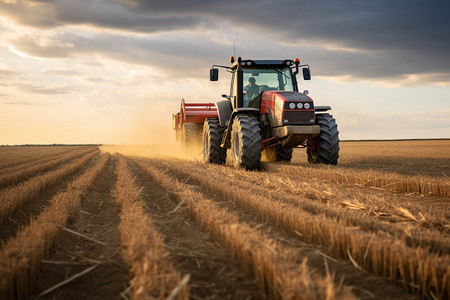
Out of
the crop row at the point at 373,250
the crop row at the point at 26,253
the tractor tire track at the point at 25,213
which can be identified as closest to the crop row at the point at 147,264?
the crop row at the point at 26,253

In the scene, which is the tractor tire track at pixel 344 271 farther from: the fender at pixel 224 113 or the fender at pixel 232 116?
the fender at pixel 224 113

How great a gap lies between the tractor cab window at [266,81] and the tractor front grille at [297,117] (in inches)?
62.0

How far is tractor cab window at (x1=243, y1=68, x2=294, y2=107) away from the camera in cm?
1079

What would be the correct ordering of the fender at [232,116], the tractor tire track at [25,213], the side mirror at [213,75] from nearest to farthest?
the tractor tire track at [25,213] → the fender at [232,116] → the side mirror at [213,75]

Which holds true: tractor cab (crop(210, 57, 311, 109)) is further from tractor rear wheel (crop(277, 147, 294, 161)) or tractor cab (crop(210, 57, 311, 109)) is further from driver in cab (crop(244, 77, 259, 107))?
tractor rear wheel (crop(277, 147, 294, 161))

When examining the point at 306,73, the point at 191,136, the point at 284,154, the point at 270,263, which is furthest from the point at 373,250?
the point at 191,136

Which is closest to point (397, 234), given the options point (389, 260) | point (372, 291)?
point (389, 260)

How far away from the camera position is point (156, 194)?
6523 millimetres

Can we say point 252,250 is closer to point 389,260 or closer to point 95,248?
point 389,260

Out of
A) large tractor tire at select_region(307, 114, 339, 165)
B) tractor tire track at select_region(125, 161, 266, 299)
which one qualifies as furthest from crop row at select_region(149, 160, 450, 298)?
large tractor tire at select_region(307, 114, 339, 165)

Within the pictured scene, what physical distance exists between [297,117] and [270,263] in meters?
7.15

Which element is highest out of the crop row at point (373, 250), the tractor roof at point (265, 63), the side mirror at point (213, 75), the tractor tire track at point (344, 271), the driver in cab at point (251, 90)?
the tractor roof at point (265, 63)

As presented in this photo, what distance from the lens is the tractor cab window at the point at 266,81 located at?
1079 centimetres

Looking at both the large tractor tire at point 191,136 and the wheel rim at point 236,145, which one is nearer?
the wheel rim at point 236,145
